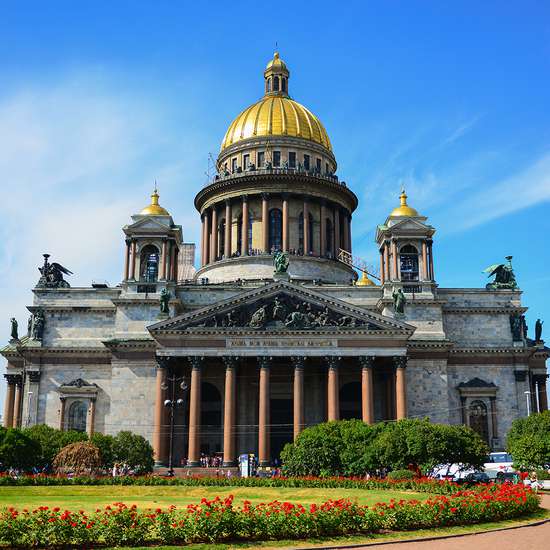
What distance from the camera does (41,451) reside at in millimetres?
49781

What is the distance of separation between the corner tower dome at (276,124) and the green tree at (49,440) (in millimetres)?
42986

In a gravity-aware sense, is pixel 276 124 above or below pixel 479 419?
above

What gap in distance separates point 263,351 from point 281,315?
3379 mm

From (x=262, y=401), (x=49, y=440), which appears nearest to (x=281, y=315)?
(x=262, y=401)

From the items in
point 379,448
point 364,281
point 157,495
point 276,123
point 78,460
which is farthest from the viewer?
point 276,123

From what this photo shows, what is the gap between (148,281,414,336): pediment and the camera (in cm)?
6131

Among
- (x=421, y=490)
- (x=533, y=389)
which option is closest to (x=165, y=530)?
(x=421, y=490)

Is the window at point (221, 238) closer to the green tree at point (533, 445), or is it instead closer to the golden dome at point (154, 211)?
the golden dome at point (154, 211)

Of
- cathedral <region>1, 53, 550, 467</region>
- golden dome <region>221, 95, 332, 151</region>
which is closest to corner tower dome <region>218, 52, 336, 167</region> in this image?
golden dome <region>221, 95, 332, 151</region>

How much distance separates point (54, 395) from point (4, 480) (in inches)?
985

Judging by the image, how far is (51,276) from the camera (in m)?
71.9

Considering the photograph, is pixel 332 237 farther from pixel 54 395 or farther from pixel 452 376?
pixel 54 395

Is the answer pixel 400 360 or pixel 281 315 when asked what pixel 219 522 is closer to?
pixel 281 315

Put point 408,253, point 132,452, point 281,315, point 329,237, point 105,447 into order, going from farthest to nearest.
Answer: point 329,237 < point 408,253 < point 281,315 < point 132,452 < point 105,447
